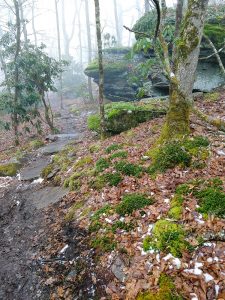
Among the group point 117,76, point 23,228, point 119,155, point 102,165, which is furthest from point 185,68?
point 117,76

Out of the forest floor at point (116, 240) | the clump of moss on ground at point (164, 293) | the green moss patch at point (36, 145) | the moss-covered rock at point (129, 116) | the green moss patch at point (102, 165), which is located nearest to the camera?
the clump of moss on ground at point (164, 293)

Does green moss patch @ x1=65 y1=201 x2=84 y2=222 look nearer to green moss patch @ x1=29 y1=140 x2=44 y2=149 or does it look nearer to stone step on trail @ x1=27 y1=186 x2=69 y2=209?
stone step on trail @ x1=27 y1=186 x2=69 y2=209

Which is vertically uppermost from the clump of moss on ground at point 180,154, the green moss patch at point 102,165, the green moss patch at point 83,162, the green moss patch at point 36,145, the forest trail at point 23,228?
the clump of moss on ground at point 180,154

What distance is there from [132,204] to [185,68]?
10.4 feet

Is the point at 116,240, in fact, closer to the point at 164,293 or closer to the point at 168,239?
the point at 168,239

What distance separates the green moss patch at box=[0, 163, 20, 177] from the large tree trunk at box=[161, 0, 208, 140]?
6.54 m

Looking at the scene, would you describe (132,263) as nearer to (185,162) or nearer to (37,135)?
(185,162)

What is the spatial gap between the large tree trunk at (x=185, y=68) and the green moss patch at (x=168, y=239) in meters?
2.66

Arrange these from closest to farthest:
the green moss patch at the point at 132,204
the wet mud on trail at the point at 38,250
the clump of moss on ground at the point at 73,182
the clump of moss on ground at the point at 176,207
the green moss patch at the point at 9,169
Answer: the wet mud on trail at the point at 38,250
the clump of moss on ground at the point at 176,207
the green moss patch at the point at 132,204
the clump of moss on ground at the point at 73,182
the green moss patch at the point at 9,169


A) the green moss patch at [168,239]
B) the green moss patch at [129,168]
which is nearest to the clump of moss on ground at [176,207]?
the green moss patch at [168,239]

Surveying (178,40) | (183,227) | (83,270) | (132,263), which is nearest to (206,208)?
(183,227)

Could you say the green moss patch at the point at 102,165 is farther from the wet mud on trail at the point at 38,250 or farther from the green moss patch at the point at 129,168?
the wet mud on trail at the point at 38,250

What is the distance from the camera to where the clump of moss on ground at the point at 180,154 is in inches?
228

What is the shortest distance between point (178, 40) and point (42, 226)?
16.6 feet
